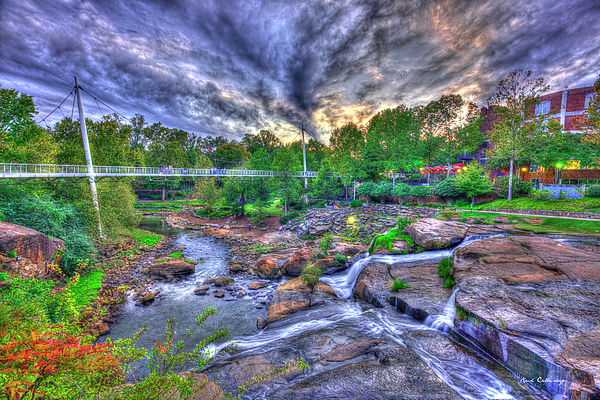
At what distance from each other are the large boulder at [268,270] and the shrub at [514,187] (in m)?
26.1

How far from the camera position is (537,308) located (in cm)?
620

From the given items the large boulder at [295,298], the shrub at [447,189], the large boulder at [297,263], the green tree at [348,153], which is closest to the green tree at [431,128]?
the shrub at [447,189]

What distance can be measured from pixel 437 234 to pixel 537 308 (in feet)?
22.5

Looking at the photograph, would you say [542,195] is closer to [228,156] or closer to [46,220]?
[46,220]

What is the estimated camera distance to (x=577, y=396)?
13.8 ft

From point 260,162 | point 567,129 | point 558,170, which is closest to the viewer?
point 558,170

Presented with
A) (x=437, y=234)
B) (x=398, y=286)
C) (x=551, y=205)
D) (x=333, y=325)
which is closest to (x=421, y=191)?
(x=551, y=205)

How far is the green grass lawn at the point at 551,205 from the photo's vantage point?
56.1ft

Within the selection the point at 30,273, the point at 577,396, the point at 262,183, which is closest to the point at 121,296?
the point at 30,273

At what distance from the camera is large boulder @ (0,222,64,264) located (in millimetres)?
9859

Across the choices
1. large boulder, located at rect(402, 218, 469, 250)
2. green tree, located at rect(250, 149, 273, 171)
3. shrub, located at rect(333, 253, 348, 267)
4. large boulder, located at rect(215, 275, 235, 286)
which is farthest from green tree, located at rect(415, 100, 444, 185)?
green tree, located at rect(250, 149, 273, 171)

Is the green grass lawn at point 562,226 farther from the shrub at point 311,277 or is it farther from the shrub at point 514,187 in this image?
the shrub at point 311,277

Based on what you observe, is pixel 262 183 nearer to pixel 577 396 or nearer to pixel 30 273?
pixel 30 273

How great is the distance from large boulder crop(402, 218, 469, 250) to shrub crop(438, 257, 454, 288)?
191cm
